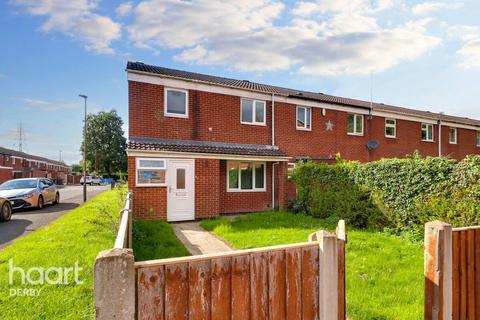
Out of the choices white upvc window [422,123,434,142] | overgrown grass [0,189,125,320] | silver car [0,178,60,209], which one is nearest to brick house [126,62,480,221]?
overgrown grass [0,189,125,320]

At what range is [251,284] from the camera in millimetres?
2135

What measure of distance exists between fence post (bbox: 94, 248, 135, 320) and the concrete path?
5320 mm

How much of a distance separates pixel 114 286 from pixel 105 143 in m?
61.3

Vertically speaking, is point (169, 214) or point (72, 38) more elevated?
point (72, 38)

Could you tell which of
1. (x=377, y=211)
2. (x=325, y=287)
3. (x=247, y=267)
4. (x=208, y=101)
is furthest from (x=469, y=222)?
(x=208, y=101)

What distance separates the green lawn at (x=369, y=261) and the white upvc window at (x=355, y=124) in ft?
29.9

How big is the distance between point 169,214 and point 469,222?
961cm

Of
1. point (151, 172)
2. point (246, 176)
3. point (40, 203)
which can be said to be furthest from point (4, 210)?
point (246, 176)

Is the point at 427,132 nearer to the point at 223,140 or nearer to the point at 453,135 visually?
the point at 453,135

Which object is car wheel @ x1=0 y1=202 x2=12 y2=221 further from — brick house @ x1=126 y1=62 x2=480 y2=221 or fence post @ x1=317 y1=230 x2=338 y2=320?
fence post @ x1=317 y1=230 x2=338 y2=320

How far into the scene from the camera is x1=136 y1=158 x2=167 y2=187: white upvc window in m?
11.2

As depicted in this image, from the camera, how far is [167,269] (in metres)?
1.87

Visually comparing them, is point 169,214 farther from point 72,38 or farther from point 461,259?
point 461,259

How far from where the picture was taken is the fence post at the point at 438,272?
3043mm
